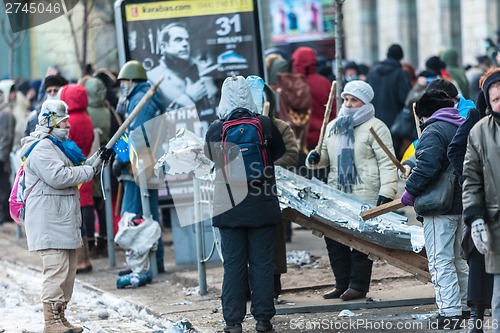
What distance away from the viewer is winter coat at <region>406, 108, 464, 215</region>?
796cm

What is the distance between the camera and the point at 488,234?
22.3 ft

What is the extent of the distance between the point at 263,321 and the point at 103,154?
5.76ft

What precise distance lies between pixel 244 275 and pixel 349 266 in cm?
135

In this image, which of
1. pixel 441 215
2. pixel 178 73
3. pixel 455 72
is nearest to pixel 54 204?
pixel 441 215

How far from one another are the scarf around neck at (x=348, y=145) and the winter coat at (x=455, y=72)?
19.2 feet

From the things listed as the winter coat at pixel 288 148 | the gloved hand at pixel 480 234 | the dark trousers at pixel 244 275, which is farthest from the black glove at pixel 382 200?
the gloved hand at pixel 480 234

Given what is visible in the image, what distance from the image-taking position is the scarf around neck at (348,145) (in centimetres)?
930

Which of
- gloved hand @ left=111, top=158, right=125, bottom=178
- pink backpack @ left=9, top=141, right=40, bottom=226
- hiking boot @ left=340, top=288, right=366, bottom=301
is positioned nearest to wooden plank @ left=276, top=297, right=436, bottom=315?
hiking boot @ left=340, top=288, right=366, bottom=301

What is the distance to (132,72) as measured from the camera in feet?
36.7

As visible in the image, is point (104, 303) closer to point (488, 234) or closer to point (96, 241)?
point (96, 241)

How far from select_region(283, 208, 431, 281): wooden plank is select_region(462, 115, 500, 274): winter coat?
205cm

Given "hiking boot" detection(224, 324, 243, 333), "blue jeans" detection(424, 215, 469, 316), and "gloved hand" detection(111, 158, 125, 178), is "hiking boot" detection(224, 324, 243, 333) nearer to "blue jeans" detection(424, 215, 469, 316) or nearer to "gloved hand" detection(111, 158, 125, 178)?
"blue jeans" detection(424, 215, 469, 316)

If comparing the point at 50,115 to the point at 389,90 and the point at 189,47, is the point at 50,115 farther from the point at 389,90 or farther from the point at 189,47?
the point at 389,90

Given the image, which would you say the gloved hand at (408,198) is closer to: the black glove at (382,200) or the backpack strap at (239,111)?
the black glove at (382,200)
